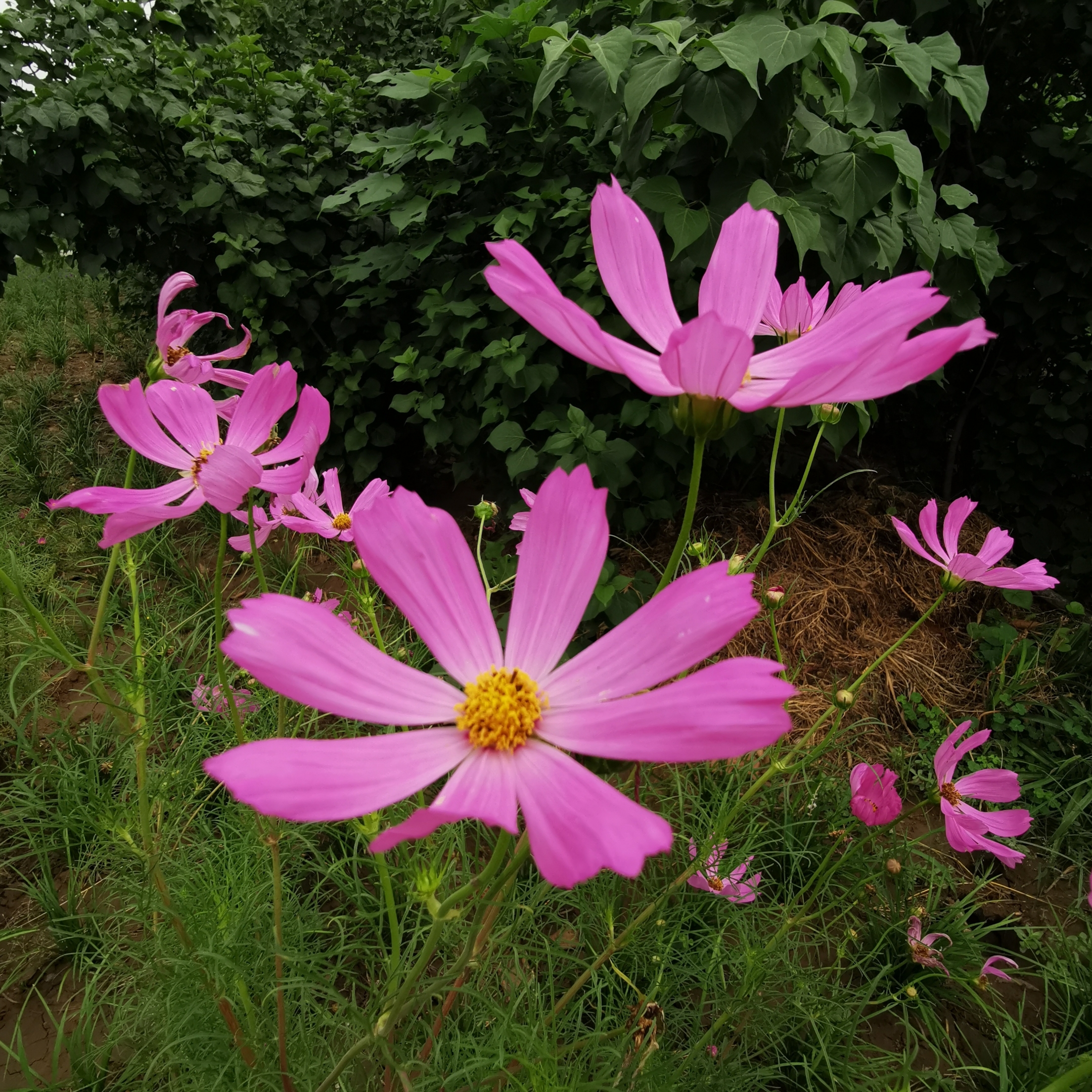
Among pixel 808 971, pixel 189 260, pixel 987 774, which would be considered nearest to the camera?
pixel 987 774

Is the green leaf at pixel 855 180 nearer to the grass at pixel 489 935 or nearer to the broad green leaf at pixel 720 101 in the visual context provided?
the broad green leaf at pixel 720 101

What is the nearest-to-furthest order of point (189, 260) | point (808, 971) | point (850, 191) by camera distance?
point (808, 971)
point (850, 191)
point (189, 260)

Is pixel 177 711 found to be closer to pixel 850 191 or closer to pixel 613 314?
pixel 613 314

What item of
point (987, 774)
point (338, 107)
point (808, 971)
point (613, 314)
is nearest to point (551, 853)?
point (987, 774)

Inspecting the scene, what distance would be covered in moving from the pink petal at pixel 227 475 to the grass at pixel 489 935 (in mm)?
263

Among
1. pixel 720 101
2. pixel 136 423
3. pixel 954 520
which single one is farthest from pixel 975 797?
pixel 720 101

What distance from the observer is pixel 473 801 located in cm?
30

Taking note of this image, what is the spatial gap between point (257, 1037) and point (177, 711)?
98 centimetres

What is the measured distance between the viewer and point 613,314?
5.24ft

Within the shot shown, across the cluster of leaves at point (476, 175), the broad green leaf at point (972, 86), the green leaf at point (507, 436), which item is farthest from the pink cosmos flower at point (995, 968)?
the broad green leaf at point (972, 86)

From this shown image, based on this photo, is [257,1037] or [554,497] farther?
[257,1037]

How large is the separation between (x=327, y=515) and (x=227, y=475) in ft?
1.26

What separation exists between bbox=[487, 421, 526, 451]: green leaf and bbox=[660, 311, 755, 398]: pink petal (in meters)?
1.31

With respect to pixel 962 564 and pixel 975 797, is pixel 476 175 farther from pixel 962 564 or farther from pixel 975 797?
pixel 975 797
